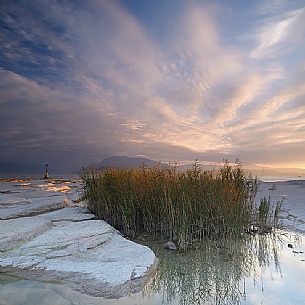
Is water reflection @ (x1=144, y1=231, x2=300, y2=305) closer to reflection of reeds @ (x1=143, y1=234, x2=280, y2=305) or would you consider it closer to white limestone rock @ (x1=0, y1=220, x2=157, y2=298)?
reflection of reeds @ (x1=143, y1=234, x2=280, y2=305)

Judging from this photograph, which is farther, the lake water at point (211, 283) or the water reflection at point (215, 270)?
the water reflection at point (215, 270)

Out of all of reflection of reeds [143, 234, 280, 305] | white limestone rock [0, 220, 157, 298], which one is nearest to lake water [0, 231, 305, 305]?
reflection of reeds [143, 234, 280, 305]

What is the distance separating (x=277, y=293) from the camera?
3.64 m

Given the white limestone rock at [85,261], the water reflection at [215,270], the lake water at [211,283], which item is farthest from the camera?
the white limestone rock at [85,261]

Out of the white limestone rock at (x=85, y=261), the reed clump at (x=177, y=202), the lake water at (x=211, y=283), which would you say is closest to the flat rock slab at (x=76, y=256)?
the white limestone rock at (x=85, y=261)

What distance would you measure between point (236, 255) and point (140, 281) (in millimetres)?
1927

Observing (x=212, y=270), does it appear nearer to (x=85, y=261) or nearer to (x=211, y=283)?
(x=211, y=283)

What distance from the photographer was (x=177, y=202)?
590 centimetres

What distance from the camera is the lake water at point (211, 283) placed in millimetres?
3443

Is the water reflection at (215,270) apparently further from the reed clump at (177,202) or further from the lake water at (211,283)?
the reed clump at (177,202)

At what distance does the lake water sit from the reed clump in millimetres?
564

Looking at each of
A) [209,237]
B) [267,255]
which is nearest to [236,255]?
[267,255]

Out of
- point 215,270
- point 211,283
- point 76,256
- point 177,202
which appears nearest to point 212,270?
point 215,270

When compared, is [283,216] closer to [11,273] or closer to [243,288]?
[243,288]
